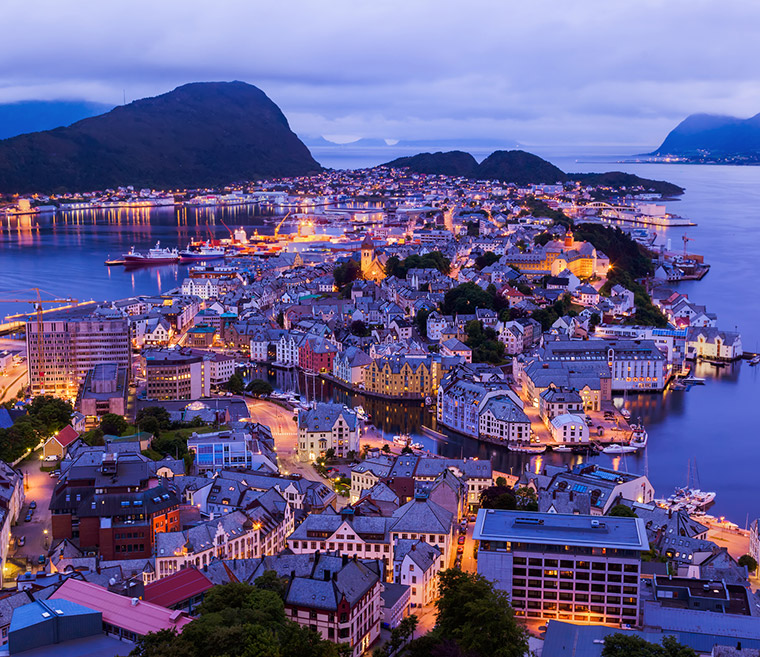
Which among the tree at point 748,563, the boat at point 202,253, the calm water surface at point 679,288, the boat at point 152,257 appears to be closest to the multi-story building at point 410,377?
the calm water surface at point 679,288

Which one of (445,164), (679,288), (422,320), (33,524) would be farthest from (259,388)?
(445,164)

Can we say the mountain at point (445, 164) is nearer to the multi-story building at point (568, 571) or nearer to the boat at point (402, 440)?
the boat at point (402, 440)

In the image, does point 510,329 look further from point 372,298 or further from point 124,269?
point 124,269

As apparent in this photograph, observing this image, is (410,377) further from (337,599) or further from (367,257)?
(367,257)

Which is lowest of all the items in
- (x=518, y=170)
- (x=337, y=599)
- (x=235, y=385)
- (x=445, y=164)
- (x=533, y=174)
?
(x=235, y=385)

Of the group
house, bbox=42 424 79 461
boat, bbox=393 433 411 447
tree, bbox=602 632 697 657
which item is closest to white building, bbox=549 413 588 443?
boat, bbox=393 433 411 447

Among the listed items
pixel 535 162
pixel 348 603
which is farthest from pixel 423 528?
pixel 535 162
